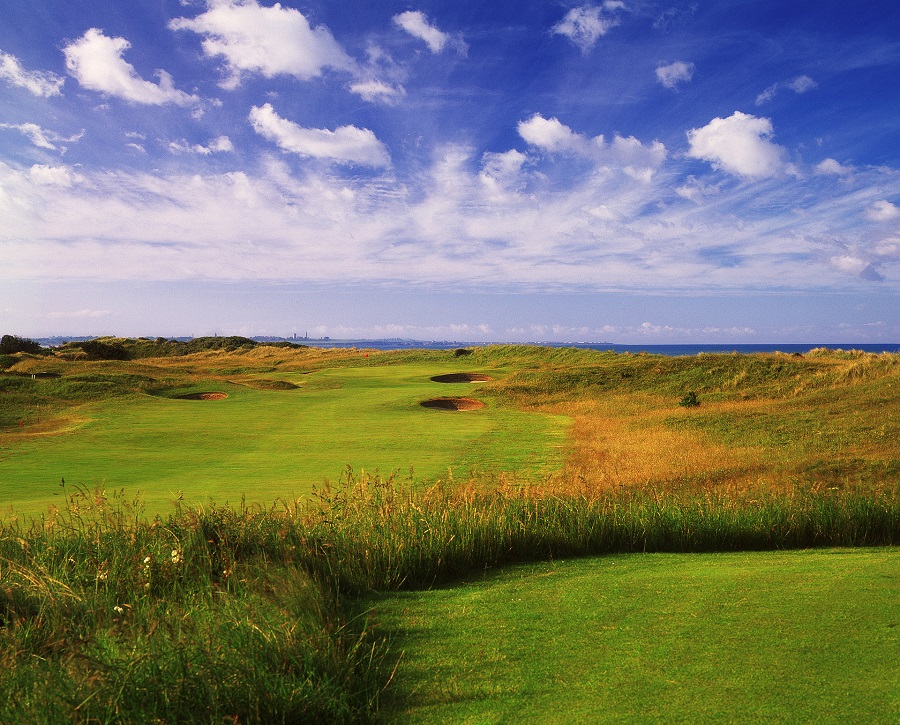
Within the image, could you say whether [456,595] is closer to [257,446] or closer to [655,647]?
[655,647]

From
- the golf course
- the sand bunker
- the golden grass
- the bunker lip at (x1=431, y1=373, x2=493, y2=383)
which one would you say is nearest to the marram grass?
the golf course

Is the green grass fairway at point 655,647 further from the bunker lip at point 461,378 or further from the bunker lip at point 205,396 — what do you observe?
the bunker lip at point 461,378

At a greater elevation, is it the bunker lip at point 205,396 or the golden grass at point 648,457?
the bunker lip at point 205,396

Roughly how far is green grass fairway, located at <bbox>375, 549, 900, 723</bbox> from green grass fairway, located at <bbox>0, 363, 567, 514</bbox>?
5.49m

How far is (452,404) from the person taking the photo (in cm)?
2877

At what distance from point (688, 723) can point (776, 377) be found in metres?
29.4

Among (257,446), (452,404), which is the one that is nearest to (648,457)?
Result: (257,446)

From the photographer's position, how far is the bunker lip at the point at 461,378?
37.2 meters

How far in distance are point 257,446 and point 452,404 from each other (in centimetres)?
1294

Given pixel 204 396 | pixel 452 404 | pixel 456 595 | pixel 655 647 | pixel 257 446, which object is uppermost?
pixel 655 647

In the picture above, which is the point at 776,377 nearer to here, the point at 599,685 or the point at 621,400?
the point at 621,400

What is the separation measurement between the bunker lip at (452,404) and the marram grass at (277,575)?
19.3 meters

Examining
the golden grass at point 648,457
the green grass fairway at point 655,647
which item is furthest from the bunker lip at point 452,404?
the green grass fairway at point 655,647

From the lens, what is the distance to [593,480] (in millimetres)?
11492
